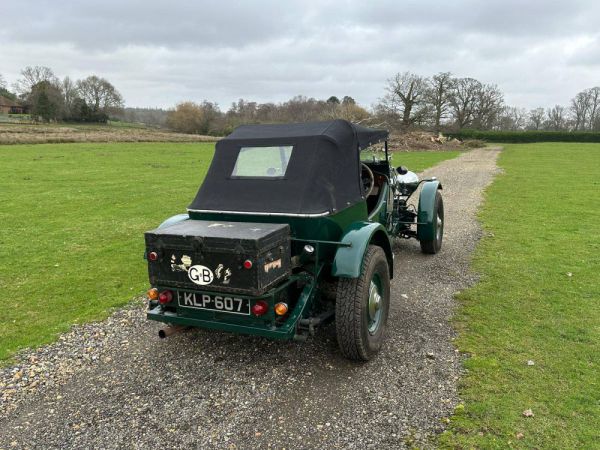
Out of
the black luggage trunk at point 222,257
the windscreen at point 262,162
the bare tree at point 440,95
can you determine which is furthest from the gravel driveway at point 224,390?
the bare tree at point 440,95

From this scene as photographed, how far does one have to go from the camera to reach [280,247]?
3670 mm

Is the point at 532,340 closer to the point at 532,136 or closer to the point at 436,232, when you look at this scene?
the point at 436,232

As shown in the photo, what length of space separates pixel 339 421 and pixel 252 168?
2.62 meters

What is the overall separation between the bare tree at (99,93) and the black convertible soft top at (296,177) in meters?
77.6

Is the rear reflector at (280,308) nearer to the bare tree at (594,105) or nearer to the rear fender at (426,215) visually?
the rear fender at (426,215)

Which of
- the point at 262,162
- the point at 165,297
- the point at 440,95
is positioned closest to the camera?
the point at 165,297

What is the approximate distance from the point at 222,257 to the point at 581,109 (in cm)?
9057

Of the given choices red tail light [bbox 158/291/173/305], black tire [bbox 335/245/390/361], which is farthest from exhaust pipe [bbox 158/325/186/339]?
black tire [bbox 335/245/390/361]

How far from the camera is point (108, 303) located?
566cm

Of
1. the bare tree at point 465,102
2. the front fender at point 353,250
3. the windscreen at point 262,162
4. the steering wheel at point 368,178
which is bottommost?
the front fender at point 353,250

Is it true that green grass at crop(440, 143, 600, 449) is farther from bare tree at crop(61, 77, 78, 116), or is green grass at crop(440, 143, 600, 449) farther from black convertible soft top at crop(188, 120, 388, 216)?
bare tree at crop(61, 77, 78, 116)

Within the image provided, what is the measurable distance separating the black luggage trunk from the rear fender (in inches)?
149

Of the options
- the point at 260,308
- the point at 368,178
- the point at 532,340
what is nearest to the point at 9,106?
the point at 368,178

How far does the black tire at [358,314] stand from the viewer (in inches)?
149
